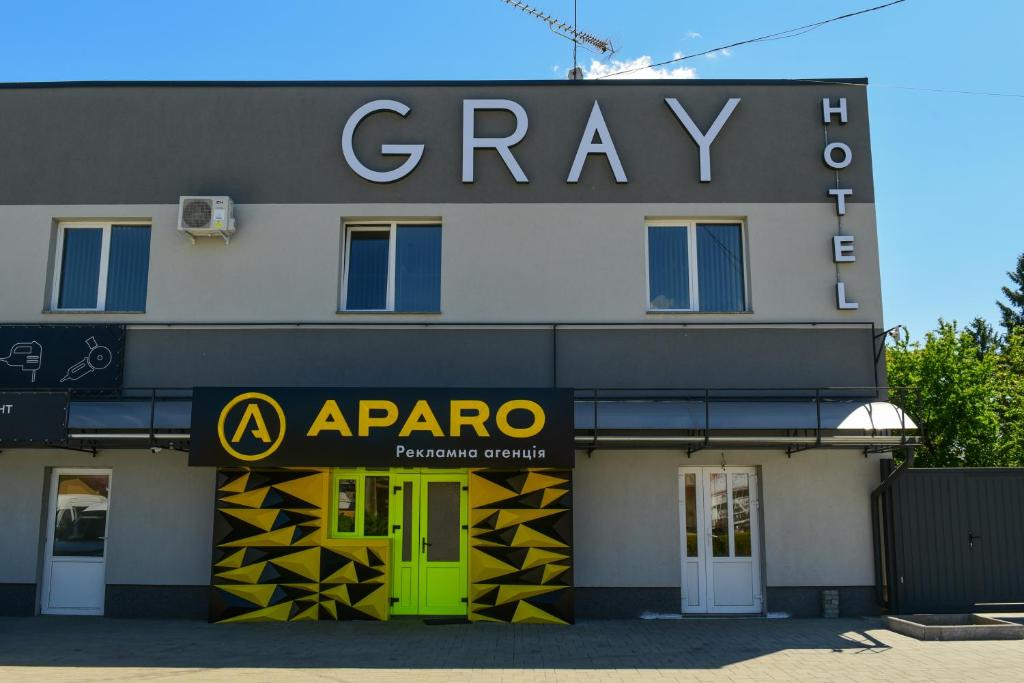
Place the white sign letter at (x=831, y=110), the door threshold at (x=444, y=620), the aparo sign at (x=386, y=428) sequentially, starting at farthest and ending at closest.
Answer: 1. the white sign letter at (x=831, y=110)
2. the door threshold at (x=444, y=620)
3. the aparo sign at (x=386, y=428)

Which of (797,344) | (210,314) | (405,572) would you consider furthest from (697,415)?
(210,314)

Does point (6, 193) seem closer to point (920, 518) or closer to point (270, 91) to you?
point (270, 91)

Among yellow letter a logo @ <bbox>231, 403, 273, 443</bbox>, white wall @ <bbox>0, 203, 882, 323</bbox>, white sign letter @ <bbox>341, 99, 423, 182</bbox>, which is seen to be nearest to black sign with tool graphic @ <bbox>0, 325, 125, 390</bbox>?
white wall @ <bbox>0, 203, 882, 323</bbox>

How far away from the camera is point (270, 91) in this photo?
38.8 ft

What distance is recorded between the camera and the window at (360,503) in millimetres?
10867

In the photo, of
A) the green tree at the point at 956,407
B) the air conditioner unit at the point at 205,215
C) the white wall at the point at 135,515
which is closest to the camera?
the white wall at the point at 135,515

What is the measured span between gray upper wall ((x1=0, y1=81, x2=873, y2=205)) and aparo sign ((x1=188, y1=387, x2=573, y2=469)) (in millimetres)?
3156

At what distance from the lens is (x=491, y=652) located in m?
8.80

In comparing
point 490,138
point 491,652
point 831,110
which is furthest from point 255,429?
point 831,110

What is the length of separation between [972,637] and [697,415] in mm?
3958

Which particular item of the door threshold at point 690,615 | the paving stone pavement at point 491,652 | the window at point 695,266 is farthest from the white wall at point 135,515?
the window at point 695,266

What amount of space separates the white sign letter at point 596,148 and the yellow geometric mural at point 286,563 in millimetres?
5674

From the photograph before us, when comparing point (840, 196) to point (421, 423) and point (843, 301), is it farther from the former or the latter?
point (421, 423)

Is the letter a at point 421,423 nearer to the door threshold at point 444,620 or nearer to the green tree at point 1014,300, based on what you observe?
the door threshold at point 444,620
